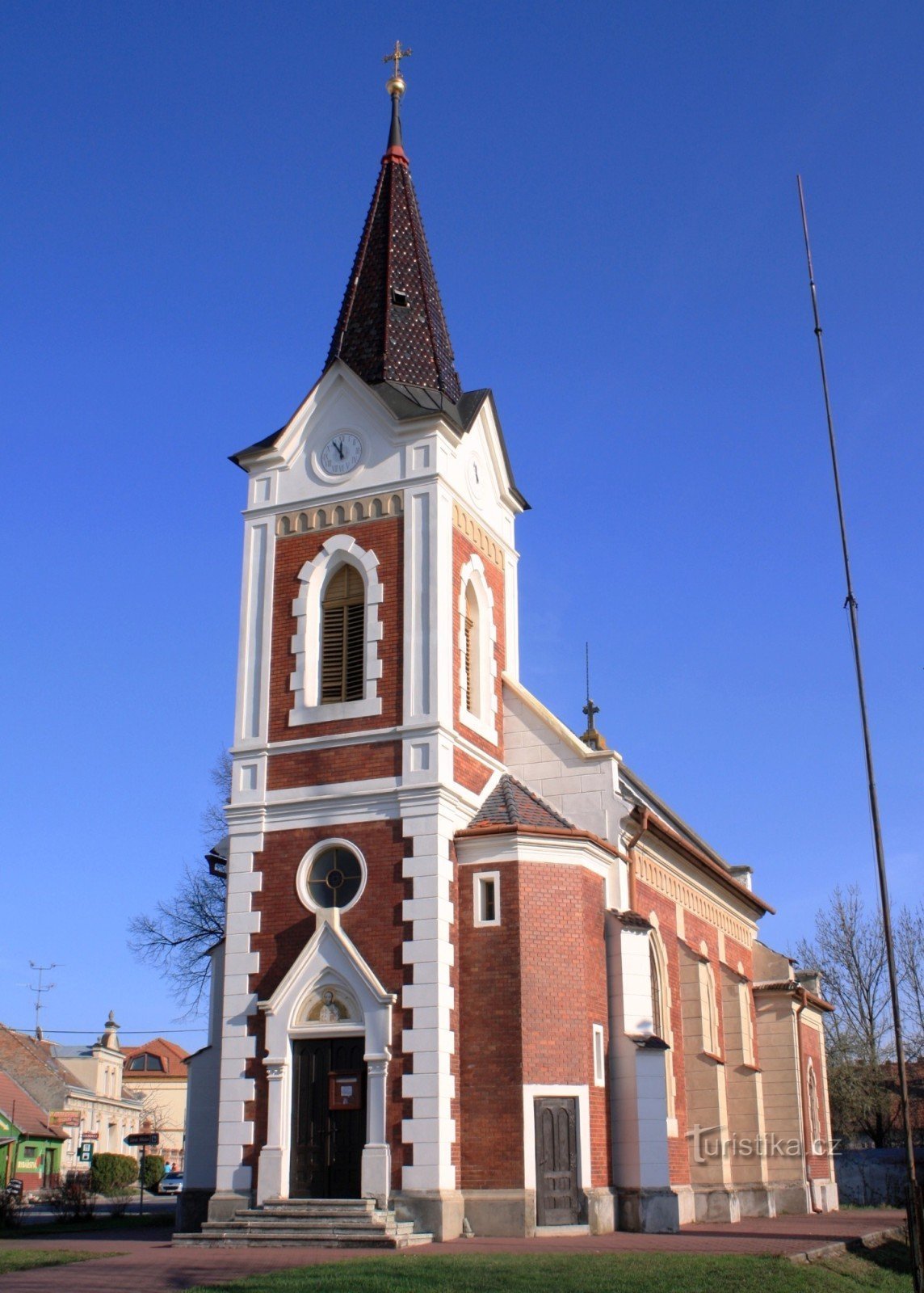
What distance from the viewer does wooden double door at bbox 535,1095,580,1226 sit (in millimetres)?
22234

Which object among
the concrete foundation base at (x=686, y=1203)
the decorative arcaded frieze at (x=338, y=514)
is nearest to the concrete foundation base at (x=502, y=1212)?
the concrete foundation base at (x=686, y=1203)

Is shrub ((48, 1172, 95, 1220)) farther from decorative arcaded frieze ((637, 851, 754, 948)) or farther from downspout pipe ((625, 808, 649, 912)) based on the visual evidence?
decorative arcaded frieze ((637, 851, 754, 948))

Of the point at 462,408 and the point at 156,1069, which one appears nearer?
the point at 462,408

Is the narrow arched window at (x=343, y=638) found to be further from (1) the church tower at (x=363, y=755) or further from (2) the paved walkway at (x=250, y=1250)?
(2) the paved walkway at (x=250, y=1250)

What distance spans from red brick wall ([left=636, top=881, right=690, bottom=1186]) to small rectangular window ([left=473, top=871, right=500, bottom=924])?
16.0ft

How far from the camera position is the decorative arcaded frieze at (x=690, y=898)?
2905cm

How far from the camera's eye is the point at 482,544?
28359 mm

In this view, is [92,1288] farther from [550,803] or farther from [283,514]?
[283,514]

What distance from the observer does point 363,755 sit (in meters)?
24.9

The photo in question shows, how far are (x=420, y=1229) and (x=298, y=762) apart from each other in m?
8.59

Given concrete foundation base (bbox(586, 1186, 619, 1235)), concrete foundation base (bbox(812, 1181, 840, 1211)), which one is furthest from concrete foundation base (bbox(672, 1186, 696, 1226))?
concrete foundation base (bbox(812, 1181, 840, 1211))

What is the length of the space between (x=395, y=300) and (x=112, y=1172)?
46.4m

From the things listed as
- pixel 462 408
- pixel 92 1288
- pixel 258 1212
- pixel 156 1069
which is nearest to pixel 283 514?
pixel 462 408

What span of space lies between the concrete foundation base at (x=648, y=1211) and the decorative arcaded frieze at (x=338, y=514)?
1339 cm
